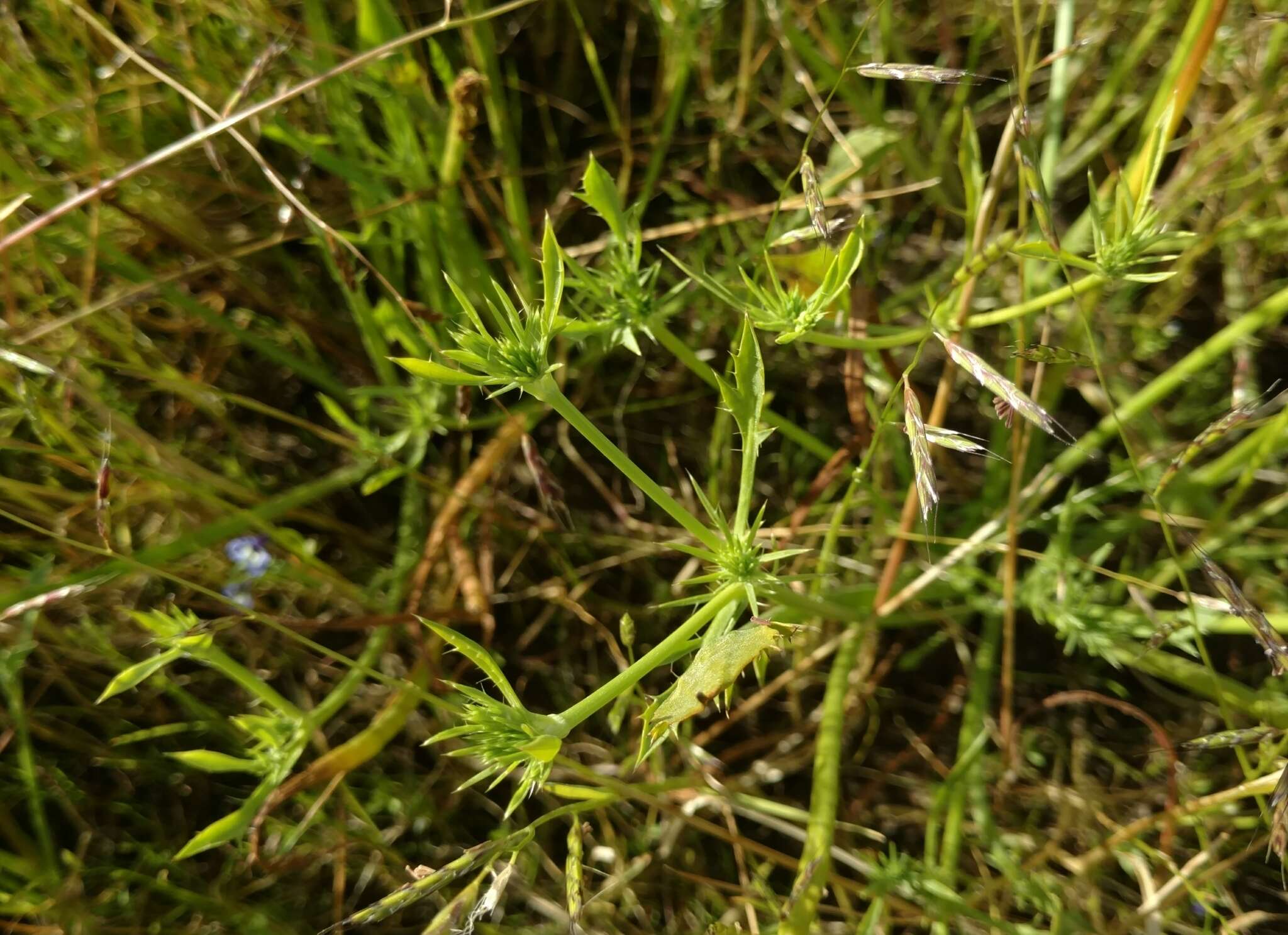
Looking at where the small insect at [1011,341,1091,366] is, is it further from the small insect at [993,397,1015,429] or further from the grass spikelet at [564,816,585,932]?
the grass spikelet at [564,816,585,932]

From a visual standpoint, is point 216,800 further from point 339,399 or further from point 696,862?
point 696,862

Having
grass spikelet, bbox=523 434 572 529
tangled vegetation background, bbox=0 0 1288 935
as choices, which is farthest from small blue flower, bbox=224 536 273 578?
grass spikelet, bbox=523 434 572 529

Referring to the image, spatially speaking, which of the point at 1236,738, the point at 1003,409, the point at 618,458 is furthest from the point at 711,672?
the point at 1236,738

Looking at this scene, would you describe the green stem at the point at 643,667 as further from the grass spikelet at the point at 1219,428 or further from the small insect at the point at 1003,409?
the grass spikelet at the point at 1219,428

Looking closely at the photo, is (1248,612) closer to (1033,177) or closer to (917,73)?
(1033,177)

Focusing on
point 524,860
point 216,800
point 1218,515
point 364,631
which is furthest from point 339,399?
point 1218,515

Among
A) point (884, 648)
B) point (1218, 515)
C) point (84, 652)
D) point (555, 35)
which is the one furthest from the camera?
point (555, 35)
